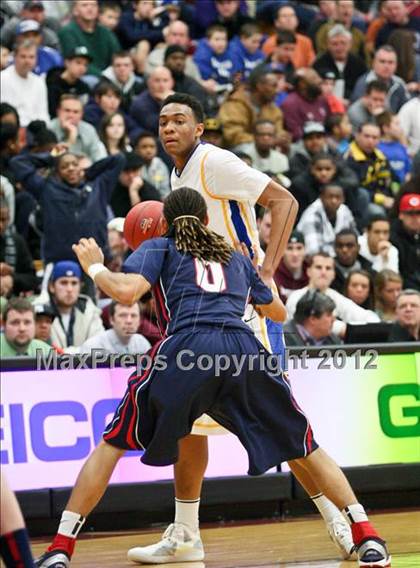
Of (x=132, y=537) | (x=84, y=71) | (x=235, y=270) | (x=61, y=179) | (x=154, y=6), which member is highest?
(x=154, y=6)

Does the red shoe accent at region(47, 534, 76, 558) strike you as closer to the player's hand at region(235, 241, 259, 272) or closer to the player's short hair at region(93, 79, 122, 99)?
the player's hand at region(235, 241, 259, 272)

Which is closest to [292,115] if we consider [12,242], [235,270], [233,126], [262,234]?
[233,126]

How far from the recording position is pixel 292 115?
16.9 m

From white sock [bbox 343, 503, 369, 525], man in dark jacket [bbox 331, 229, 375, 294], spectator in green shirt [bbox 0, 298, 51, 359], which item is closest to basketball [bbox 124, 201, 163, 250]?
white sock [bbox 343, 503, 369, 525]

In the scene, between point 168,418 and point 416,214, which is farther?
point 416,214

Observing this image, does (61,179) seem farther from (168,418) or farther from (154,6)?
(168,418)

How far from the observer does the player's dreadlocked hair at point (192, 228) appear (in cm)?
716

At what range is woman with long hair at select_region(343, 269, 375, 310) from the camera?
13086mm

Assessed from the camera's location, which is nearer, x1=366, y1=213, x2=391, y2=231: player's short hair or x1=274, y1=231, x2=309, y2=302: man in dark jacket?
x1=274, y1=231, x2=309, y2=302: man in dark jacket

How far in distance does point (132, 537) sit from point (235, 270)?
2.70 meters

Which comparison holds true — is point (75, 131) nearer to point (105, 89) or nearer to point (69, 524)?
point (105, 89)

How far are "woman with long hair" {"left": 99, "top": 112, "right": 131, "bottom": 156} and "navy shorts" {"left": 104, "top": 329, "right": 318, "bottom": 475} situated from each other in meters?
7.52

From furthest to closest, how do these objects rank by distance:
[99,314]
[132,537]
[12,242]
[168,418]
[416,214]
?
[416,214] < [12,242] < [99,314] < [132,537] < [168,418]

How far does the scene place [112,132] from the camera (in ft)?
47.7
